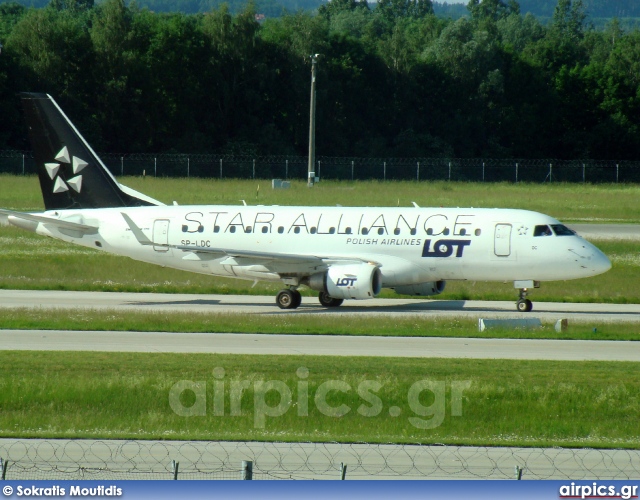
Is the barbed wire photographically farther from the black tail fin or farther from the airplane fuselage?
the black tail fin

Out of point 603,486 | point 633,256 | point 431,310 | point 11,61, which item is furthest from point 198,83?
point 603,486

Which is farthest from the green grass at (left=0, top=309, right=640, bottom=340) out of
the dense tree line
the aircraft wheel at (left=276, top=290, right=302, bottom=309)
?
the dense tree line

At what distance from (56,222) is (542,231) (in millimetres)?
16912

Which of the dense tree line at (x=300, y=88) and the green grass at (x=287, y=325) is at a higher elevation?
the dense tree line at (x=300, y=88)

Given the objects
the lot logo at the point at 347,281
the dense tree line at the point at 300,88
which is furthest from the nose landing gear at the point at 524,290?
the dense tree line at the point at 300,88

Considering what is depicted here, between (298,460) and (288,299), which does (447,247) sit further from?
(298,460)

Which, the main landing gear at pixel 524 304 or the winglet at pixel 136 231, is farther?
the winglet at pixel 136 231

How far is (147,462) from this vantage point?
13930 millimetres

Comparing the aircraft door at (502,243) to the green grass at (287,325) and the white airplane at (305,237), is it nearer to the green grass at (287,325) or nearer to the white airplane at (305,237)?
the white airplane at (305,237)

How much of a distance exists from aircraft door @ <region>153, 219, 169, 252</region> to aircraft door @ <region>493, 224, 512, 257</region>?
37.8 ft

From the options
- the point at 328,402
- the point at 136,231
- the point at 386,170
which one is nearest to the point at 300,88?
the point at 386,170

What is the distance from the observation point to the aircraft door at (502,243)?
Answer: 32.3 meters

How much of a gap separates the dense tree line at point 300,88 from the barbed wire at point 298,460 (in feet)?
258

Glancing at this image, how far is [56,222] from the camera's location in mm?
35219
